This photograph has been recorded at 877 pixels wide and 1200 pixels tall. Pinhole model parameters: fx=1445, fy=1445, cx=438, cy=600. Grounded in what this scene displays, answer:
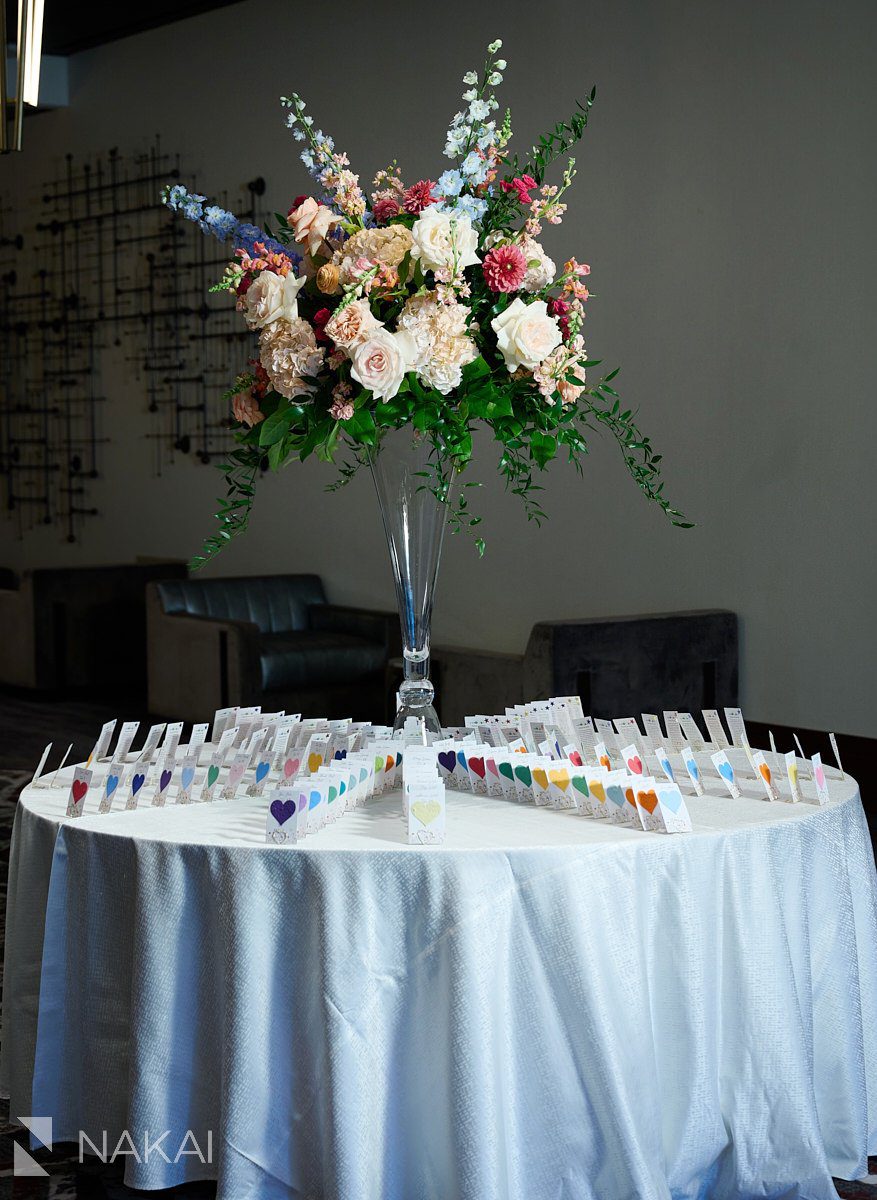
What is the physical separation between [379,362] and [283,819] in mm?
694

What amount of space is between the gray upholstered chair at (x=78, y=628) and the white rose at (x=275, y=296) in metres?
6.10

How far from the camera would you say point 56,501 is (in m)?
10.1

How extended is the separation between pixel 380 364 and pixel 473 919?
32.6 inches

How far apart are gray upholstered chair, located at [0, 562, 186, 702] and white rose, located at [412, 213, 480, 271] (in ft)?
20.6

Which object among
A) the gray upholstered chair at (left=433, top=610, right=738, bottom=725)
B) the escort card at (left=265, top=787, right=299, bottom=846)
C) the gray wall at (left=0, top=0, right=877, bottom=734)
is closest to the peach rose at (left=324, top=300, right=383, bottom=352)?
the escort card at (left=265, top=787, right=299, bottom=846)

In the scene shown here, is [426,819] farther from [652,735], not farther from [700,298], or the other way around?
[700,298]

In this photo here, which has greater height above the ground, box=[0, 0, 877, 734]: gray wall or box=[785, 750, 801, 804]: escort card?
box=[0, 0, 877, 734]: gray wall

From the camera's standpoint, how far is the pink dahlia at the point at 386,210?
93.1 inches

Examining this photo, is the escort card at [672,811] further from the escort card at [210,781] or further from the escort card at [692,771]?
the escort card at [210,781]

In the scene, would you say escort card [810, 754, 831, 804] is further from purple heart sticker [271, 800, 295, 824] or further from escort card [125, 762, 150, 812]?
escort card [125, 762, 150, 812]

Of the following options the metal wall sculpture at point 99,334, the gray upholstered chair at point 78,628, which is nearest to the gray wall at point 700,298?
Result: the metal wall sculpture at point 99,334

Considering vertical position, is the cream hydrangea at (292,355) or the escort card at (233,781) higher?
the cream hydrangea at (292,355)

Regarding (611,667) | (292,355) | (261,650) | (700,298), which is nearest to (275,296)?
(292,355)

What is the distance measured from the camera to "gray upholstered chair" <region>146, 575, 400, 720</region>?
670 cm
